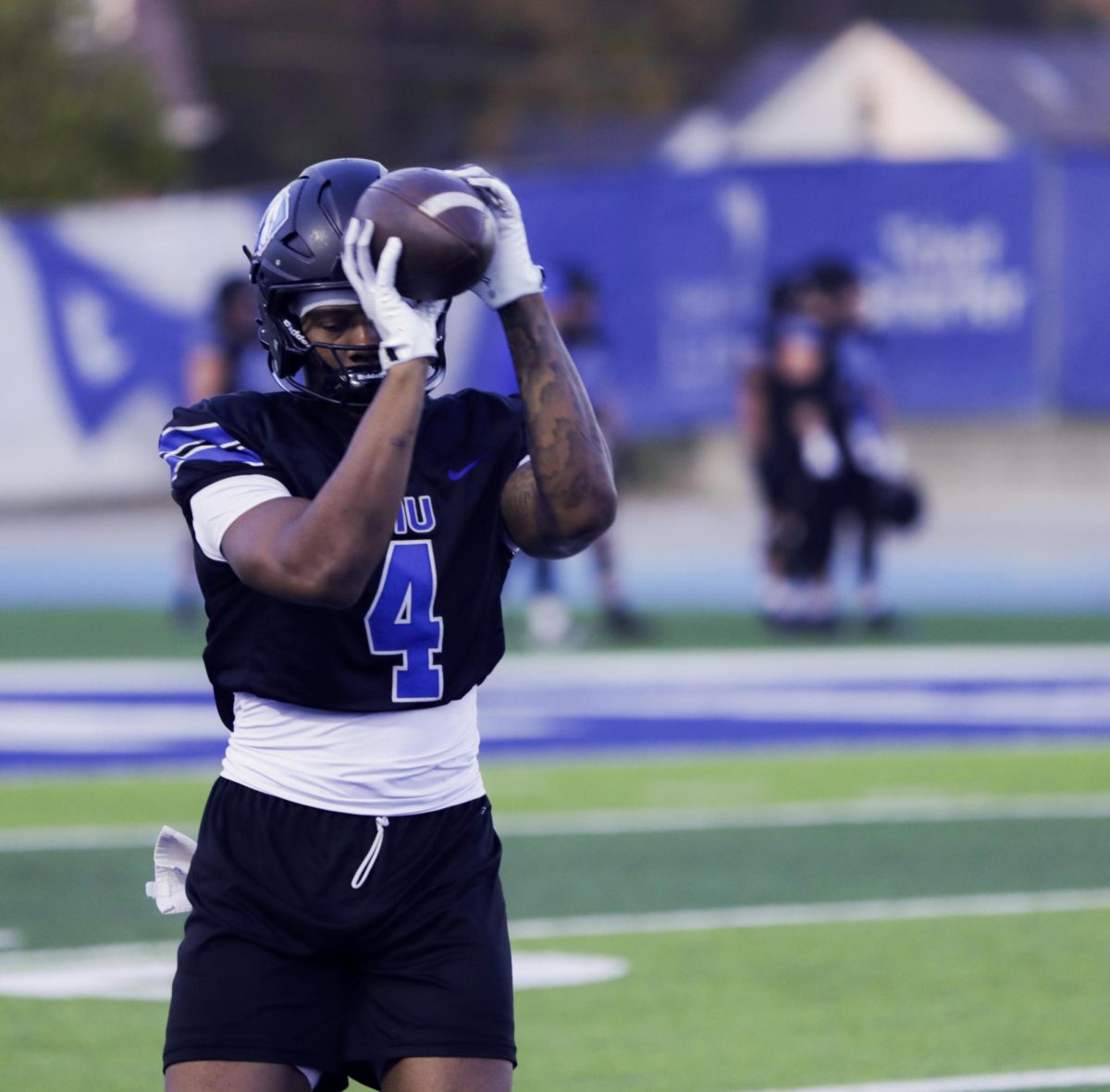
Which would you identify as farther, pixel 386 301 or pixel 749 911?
pixel 749 911

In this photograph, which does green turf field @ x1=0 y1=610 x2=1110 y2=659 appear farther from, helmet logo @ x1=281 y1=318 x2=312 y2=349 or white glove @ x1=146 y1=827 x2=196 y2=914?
helmet logo @ x1=281 y1=318 x2=312 y2=349

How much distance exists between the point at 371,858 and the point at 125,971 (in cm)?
320

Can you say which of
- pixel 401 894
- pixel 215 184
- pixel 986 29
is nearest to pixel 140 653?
pixel 401 894

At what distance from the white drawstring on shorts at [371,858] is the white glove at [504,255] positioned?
2.52 ft

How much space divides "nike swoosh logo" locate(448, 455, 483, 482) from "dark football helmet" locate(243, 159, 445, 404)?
0.53ft

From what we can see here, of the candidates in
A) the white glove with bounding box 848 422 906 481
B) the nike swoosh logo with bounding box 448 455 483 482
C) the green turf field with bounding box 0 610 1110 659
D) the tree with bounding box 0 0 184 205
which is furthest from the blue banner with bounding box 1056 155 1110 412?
the nike swoosh logo with bounding box 448 455 483 482

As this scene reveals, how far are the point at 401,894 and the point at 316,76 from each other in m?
50.9

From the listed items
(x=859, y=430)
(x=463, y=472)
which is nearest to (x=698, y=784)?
(x=859, y=430)

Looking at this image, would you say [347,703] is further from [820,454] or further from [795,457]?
[795,457]

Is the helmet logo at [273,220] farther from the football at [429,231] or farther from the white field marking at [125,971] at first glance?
the white field marking at [125,971]

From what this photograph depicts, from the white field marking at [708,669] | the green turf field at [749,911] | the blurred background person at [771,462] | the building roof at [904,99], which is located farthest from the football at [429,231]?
the building roof at [904,99]

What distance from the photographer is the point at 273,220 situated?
3.42 m

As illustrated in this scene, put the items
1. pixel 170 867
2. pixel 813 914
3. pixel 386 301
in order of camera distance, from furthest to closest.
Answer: pixel 813 914 < pixel 170 867 < pixel 386 301

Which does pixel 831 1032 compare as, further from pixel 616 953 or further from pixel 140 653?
pixel 140 653
